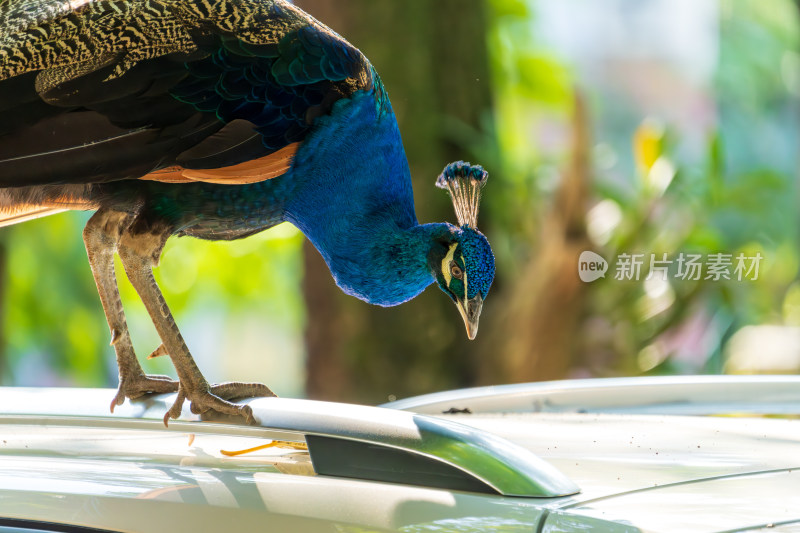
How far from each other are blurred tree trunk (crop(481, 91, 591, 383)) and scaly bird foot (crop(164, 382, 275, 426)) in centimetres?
272

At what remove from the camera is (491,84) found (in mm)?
4586

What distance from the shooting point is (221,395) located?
1.63 metres

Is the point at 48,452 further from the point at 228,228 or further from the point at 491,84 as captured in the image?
the point at 491,84

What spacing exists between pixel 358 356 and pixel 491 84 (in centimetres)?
145

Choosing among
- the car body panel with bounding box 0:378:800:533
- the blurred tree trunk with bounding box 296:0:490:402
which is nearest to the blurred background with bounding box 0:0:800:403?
the blurred tree trunk with bounding box 296:0:490:402

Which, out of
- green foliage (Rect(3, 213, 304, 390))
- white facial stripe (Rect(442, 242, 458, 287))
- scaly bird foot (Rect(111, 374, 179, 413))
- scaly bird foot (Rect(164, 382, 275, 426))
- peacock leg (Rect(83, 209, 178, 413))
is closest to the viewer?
scaly bird foot (Rect(164, 382, 275, 426))

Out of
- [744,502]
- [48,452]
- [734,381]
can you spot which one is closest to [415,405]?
[734,381]

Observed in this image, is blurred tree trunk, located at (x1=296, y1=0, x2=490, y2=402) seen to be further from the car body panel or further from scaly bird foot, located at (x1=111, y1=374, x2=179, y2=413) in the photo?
the car body panel

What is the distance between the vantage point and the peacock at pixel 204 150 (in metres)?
1.66

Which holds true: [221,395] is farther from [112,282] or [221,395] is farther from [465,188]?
[465,188]

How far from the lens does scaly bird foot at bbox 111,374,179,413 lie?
1.71m

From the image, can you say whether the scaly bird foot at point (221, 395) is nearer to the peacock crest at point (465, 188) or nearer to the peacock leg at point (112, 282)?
the peacock leg at point (112, 282)

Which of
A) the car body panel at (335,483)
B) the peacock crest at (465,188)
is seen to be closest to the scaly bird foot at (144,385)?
the car body panel at (335,483)

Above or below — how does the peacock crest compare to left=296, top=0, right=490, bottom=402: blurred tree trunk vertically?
above
